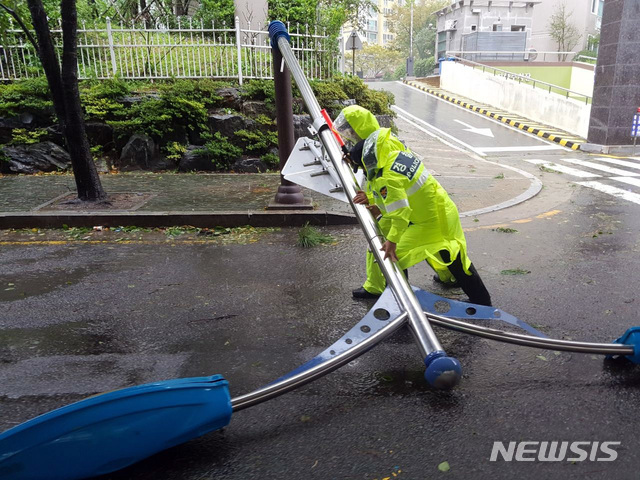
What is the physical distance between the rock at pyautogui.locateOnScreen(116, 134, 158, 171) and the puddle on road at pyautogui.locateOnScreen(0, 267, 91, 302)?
5264mm

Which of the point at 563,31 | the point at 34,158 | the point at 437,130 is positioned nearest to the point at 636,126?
the point at 437,130

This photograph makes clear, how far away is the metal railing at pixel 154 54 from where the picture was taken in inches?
416

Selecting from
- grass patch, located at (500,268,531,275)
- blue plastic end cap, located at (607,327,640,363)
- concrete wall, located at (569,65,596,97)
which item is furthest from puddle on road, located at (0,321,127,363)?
concrete wall, located at (569,65,596,97)

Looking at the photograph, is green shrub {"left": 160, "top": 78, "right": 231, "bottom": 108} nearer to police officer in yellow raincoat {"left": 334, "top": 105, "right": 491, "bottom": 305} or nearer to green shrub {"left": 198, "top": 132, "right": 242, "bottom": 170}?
green shrub {"left": 198, "top": 132, "right": 242, "bottom": 170}

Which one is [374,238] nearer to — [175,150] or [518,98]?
[175,150]

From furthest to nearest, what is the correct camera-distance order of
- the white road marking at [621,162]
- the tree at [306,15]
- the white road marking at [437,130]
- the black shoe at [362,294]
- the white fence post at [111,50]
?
the white road marking at [437,130], the tree at [306,15], the white road marking at [621,162], the white fence post at [111,50], the black shoe at [362,294]

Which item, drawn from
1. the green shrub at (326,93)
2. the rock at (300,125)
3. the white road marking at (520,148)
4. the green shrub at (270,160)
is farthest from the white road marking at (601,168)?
the green shrub at (270,160)

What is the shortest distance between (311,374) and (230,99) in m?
8.74

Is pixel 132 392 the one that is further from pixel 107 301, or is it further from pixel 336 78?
pixel 336 78

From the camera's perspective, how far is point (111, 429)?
2.22 meters

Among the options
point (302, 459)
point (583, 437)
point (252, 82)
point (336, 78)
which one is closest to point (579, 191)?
point (336, 78)

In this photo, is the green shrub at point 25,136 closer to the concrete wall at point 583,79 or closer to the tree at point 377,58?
the concrete wall at point 583,79

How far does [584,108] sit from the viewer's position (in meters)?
16.2

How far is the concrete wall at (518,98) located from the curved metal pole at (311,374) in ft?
51.6
